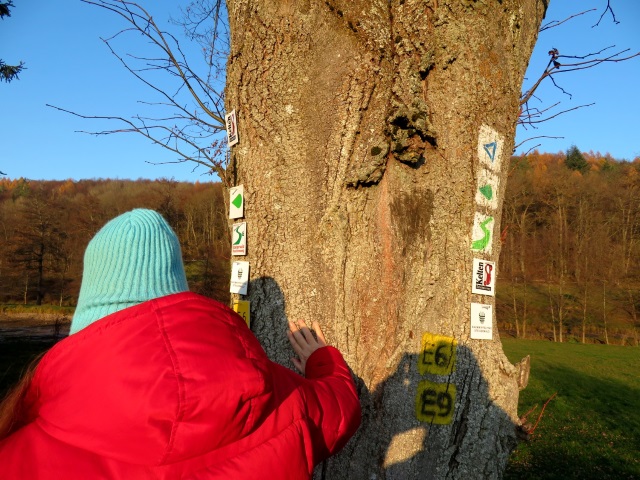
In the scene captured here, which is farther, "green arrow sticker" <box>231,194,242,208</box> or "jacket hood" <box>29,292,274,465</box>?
"green arrow sticker" <box>231,194,242,208</box>

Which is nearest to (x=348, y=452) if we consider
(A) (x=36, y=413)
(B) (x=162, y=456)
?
(B) (x=162, y=456)

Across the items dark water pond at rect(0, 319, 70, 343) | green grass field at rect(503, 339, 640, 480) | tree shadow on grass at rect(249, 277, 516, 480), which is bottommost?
dark water pond at rect(0, 319, 70, 343)

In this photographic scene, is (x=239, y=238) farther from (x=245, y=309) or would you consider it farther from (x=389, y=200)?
(x=389, y=200)

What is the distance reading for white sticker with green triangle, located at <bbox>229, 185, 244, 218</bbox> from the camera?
2.30m

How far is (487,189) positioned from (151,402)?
1.73 meters

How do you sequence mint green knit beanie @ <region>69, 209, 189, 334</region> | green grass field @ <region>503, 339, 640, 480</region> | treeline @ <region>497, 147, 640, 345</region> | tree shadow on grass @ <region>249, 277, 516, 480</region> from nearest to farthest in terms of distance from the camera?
mint green knit beanie @ <region>69, 209, 189, 334</region>
tree shadow on grass @ <region>249, 277, 516, 480</region>
green grass field @ <region>503, 339, 640, 480</region>
treeline @ <region>497, 147, 640, 345</region>

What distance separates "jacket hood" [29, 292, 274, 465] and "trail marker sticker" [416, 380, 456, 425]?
3.36 feet

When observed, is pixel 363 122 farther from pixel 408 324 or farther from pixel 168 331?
pixel 168 331

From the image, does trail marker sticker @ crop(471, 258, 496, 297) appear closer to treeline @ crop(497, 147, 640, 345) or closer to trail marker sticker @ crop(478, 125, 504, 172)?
trail marker sticker @ crop(478, 125, 504, 172)

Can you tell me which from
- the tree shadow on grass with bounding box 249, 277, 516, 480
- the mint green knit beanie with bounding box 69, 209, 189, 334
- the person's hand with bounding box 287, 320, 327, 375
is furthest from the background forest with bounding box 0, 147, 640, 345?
the mint green knit beanie with bounding box 69, 209, 189, 334

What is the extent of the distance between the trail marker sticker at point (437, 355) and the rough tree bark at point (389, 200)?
0.02 meters

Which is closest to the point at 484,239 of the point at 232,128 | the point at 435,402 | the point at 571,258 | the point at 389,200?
the point at 389,200

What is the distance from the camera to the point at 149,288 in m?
1.44

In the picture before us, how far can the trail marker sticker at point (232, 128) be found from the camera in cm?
234
